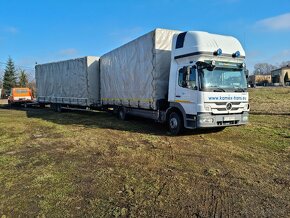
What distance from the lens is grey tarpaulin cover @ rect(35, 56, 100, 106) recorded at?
18047 millimetres

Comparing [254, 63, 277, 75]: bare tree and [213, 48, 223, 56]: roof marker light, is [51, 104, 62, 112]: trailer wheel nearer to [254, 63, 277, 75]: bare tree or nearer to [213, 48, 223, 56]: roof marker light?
[213, 48, 223, 56]: roof marker light

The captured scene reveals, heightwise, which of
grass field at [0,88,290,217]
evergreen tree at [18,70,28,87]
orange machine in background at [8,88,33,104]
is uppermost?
evergreen tree at [18,70,28,87]

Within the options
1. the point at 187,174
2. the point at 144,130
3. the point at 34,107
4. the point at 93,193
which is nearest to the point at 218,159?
the point at 187,174

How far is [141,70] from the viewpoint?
1245 centimetres

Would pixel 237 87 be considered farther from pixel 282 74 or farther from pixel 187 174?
pixel 282 74

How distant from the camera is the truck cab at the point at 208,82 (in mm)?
9320

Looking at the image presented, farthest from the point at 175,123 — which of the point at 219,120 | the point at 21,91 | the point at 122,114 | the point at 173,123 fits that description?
the point at 21,91

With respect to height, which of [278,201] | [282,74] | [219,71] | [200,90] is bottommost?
[278,201]

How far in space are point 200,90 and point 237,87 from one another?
1.55 meters

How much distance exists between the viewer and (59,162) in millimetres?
7094

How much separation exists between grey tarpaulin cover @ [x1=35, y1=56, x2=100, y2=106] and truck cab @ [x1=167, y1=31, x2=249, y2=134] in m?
8.83

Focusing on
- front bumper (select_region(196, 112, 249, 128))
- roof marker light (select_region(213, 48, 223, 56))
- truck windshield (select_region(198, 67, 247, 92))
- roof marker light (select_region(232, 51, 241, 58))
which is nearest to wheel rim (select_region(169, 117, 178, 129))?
front bumper (select_region(196, 112, 249, 128))

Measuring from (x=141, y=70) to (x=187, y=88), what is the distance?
11.0ft

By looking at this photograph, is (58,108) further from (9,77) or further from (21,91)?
(9,77)
